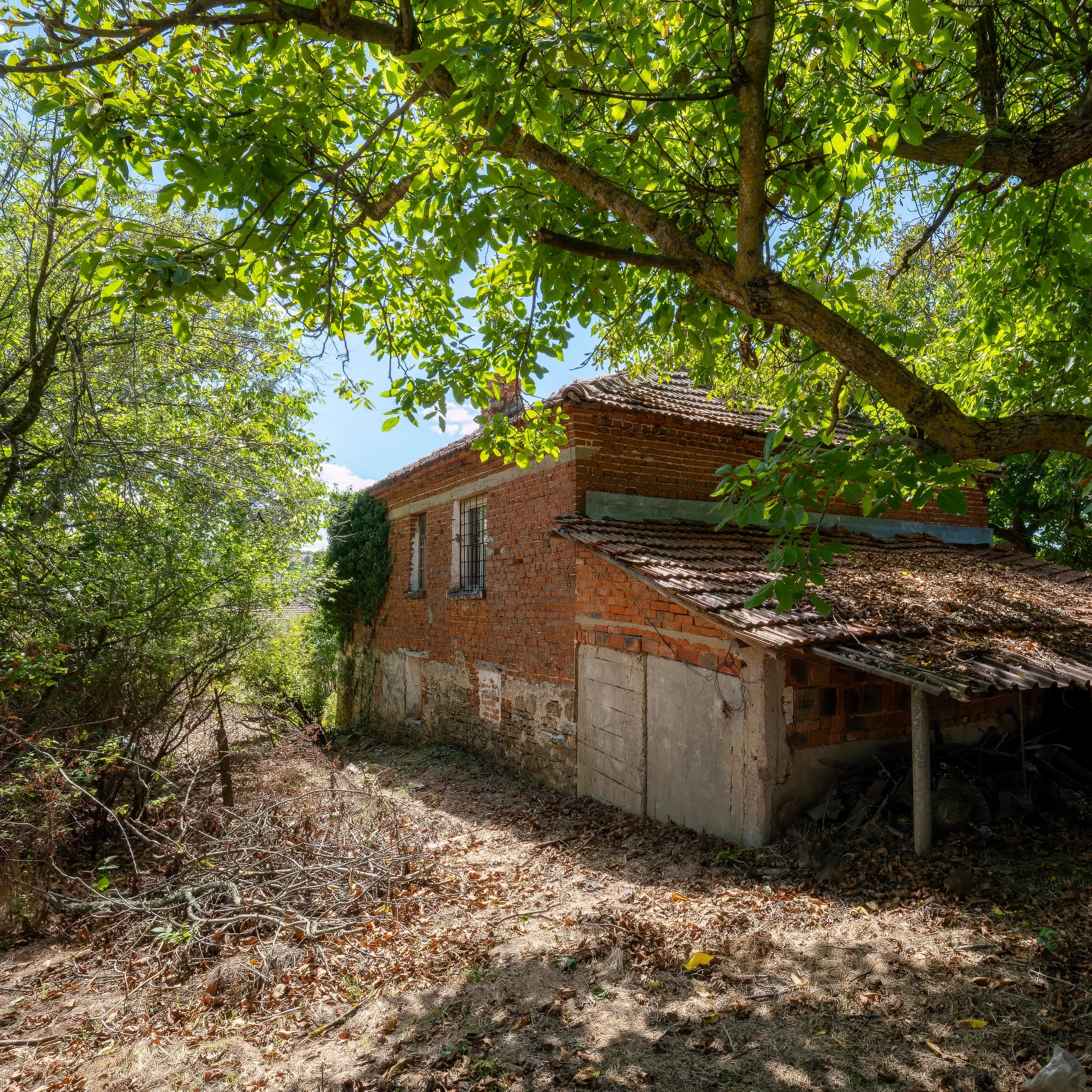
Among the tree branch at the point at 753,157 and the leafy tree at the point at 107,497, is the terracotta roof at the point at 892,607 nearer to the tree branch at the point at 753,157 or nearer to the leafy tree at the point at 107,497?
the tree branch at the point at 753,157

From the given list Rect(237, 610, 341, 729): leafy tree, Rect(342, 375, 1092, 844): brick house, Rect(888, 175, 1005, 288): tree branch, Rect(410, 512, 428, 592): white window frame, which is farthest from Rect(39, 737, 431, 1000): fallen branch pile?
Rect(410, 512, 428, 592): white window frame

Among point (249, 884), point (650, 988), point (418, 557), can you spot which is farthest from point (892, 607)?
point (418, 557)

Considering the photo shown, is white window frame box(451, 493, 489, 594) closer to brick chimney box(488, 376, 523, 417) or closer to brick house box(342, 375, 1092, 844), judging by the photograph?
brick house box(342, 375, 1092, 844)

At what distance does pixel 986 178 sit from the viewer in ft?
19.8

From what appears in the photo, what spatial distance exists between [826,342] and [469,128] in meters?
2.47

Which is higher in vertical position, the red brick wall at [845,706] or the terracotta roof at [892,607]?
the terracotta roof at [892,607]

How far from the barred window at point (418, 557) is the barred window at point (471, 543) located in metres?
2.01

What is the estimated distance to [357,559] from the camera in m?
15.4

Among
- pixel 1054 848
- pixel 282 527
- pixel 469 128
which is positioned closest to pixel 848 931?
pixel 1054 848

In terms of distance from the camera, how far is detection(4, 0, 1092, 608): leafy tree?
3.83 meters

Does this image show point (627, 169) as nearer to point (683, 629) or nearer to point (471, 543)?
point (683, 629)

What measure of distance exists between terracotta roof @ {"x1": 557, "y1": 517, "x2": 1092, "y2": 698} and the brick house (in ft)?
0.10

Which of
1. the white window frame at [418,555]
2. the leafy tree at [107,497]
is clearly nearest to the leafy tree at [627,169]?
the leafy tree at [107,497]

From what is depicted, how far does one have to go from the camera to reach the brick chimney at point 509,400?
263 inches
